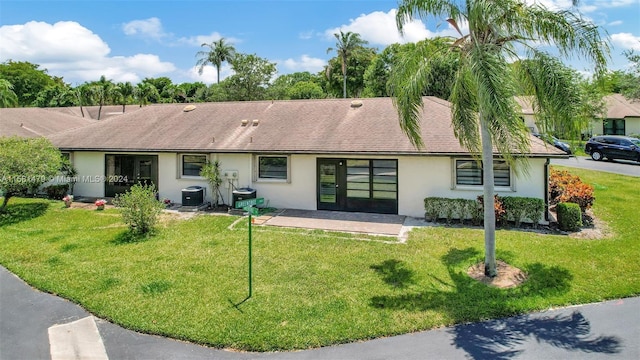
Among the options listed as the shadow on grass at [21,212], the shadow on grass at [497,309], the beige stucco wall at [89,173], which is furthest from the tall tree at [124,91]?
the shadow on grass at [497,309]

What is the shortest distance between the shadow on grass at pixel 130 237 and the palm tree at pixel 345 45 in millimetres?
41400

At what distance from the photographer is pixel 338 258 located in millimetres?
9812

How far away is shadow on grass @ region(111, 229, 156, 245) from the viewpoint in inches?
455

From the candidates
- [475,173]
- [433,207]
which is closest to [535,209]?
[475,173]

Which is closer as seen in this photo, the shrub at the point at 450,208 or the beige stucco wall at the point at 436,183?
the beige stucco wall at the point at 436,183

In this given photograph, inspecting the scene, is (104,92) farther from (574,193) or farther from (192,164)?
(574,193)

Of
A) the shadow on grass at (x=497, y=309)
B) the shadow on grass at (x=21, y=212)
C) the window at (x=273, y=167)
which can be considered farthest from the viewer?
the window at (x=273, y=167)

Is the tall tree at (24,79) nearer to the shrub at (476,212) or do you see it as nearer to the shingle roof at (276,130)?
the shingle roof at (276,130)

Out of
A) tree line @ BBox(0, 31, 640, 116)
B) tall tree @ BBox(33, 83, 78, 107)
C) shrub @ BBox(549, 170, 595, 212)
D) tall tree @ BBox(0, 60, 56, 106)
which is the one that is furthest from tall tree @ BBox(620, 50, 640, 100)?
tall tree @ BBox(0, 60, 56, 106)

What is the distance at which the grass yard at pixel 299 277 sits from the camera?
6664 mm

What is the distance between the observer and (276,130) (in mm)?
17062

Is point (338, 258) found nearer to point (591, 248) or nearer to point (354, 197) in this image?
point (354, 197)

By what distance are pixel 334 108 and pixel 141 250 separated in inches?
444

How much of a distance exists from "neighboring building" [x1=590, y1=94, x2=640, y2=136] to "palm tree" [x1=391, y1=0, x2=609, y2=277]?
37668 mm
